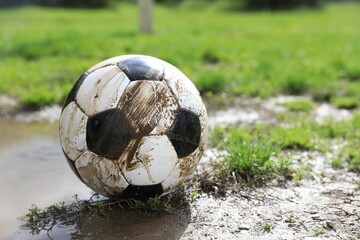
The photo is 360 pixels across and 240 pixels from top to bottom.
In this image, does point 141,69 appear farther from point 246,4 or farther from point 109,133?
point 246,4

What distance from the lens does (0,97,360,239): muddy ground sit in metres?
3.71

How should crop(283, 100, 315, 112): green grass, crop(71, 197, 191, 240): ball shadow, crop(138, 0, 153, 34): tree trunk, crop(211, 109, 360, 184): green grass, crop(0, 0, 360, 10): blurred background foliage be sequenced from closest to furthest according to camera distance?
crop(71, 197, 191, 240): ball shadow → crop(211, 109, 360, 184): green grass → crop(283, 100, 315, 112): green grass → crop(138, 0, 153, 34): tree trunk → crop(0, 0, 360, 10): blurred background foliage

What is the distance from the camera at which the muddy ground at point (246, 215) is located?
12.2 feet

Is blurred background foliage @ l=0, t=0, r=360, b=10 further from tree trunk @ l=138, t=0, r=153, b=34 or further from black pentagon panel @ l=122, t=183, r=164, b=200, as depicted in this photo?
black pentagon panel @ l=122, t=183, r=164, b=200

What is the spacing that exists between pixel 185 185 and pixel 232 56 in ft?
17.9

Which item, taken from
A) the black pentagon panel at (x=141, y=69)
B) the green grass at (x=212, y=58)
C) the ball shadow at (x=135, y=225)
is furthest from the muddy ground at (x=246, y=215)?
the green grass at (x=212, y=58)

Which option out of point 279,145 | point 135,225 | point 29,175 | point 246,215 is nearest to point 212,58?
point 279,145

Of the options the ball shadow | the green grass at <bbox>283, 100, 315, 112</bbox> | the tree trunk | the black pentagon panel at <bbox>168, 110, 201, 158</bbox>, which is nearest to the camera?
the ball shadow

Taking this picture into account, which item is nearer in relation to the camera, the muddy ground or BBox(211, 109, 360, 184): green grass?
the muddy ground

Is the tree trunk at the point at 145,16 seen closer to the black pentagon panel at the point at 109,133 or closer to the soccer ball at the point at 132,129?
the soccer ball at the point at 132,129

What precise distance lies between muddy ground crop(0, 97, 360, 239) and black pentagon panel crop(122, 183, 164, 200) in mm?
125

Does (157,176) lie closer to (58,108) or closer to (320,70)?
(58,108)

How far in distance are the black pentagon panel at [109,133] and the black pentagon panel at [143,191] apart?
0.27 meters

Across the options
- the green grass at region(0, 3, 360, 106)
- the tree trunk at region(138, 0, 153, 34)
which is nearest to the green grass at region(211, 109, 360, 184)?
the green grass at region(0, 3, 360, 106)
